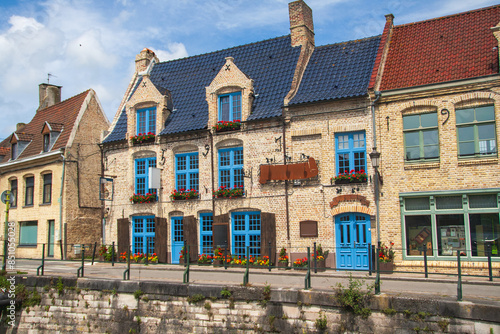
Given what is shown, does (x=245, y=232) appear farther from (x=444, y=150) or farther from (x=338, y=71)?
(x=444, y=150)

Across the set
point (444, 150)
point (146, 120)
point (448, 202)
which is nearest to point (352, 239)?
point (448, 202)

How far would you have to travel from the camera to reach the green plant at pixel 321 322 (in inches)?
408

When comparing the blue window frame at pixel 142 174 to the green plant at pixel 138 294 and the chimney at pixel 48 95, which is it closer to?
the green plant at pixel 138 294

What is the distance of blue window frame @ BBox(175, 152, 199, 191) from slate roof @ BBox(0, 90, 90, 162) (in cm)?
659

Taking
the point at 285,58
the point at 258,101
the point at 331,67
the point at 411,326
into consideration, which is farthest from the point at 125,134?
the point at 411,326

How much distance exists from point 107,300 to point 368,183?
9.65 meters

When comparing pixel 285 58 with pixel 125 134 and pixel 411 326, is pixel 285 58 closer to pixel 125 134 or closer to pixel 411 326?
pixel 125 134

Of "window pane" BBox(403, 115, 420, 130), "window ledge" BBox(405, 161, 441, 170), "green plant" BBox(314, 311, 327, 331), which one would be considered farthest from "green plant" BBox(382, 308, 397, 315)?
"window pane" BBox(403, 115, 420, 130)

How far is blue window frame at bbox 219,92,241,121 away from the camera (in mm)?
20484

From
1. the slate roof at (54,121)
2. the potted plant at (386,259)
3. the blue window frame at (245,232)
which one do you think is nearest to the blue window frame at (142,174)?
the slate roof at (54,121)

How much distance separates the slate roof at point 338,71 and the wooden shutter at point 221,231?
5.59m

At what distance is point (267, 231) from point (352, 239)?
3.34 meters

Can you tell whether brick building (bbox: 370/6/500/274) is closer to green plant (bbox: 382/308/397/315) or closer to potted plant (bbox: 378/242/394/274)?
potted plant (bbox: 378/242/394/274)

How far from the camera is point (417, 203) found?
16422 millimetres
